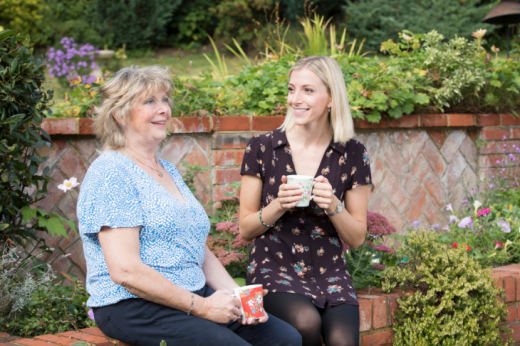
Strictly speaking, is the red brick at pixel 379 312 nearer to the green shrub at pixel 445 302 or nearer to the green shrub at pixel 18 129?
the green shrub at pixel 445 302

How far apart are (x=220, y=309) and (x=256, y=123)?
194cm

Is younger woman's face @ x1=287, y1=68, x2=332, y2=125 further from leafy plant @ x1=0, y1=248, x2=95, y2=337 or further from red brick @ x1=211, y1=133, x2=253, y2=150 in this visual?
leafy plant @ x1=0, y1=248, x2=95, y2=337

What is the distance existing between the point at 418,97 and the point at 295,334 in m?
2.67

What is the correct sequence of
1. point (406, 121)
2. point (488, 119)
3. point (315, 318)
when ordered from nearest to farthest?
point (315, 318)
point (406, 121)
point (488, 119)

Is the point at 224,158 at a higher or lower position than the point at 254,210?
higher

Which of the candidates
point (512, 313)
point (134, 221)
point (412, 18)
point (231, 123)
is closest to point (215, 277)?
point (134, 221)

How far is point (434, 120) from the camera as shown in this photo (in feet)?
13.6

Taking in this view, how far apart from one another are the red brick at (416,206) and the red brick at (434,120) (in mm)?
574

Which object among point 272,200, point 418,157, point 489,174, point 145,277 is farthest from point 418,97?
point 145,277

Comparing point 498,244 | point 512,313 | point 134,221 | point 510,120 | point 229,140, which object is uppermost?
point 510,120

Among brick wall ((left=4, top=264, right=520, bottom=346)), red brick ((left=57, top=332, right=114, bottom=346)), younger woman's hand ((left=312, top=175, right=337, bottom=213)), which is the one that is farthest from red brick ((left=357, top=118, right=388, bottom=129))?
red brick ((left=57, top=332, right=114, bottom=346))

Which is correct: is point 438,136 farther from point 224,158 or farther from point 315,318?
point 315,318

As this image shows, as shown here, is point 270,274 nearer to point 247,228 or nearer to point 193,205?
point 247,228

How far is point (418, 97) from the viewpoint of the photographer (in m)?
3.93
